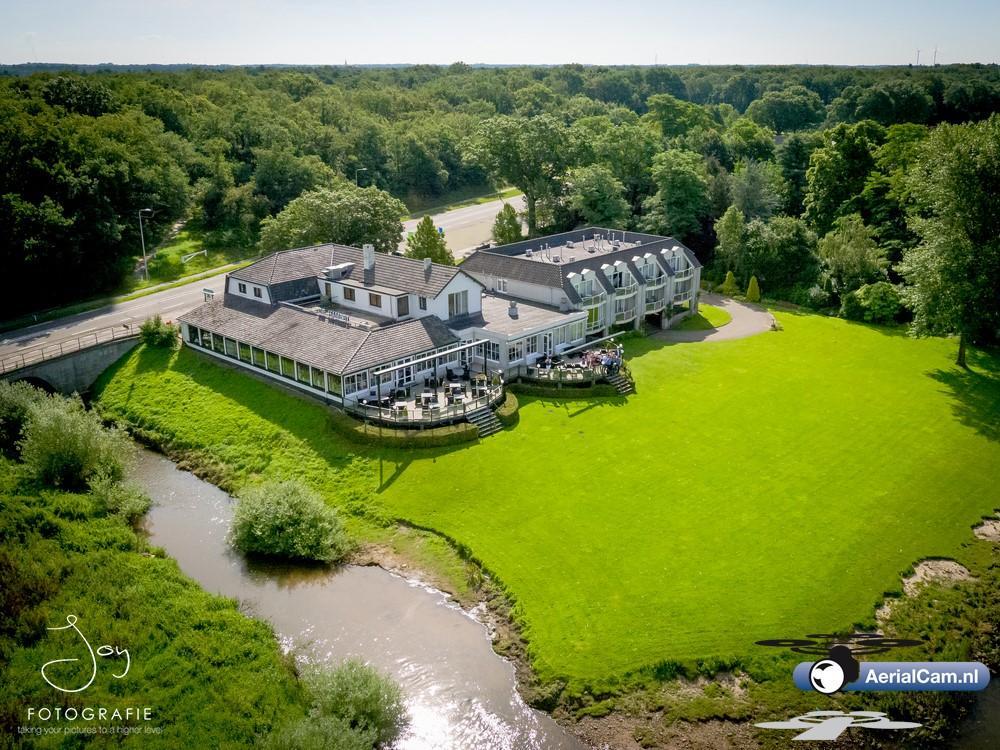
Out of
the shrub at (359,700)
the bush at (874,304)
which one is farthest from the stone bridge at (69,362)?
the bush at (874,304)

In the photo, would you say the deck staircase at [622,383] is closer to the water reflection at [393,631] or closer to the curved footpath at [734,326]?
the curved footpath at [734,326]

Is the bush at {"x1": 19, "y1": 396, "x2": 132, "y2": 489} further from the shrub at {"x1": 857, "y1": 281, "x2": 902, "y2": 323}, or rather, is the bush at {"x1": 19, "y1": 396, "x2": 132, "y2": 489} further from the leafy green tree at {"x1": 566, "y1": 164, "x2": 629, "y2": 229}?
the shrub at {"x1": 857, "y1": 281, "x2": 902, "y2": 323}

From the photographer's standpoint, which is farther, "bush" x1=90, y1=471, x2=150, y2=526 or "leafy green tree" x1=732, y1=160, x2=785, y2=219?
"leafy green tree" x1=732, y1=160, x2=785, y2=219

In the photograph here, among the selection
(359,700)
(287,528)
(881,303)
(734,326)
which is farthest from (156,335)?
(881,303)

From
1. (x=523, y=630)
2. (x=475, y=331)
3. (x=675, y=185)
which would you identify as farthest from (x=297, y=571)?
(x=675, y=185)

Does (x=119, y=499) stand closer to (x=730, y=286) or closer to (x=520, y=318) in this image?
(x=520, y=318)

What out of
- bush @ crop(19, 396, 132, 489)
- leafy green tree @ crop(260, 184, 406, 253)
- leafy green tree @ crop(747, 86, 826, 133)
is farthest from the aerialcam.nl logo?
leafy green tree @ crop(747, 86, 826, 133)

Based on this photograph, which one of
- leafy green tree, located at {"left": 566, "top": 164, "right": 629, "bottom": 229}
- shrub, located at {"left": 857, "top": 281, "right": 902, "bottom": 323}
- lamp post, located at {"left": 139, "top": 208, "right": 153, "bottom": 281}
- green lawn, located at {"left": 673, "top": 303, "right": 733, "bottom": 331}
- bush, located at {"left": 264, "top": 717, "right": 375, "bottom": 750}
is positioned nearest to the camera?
bush, located at {"left": 264, "top": 717, "right": 375, "bottom": 750}
